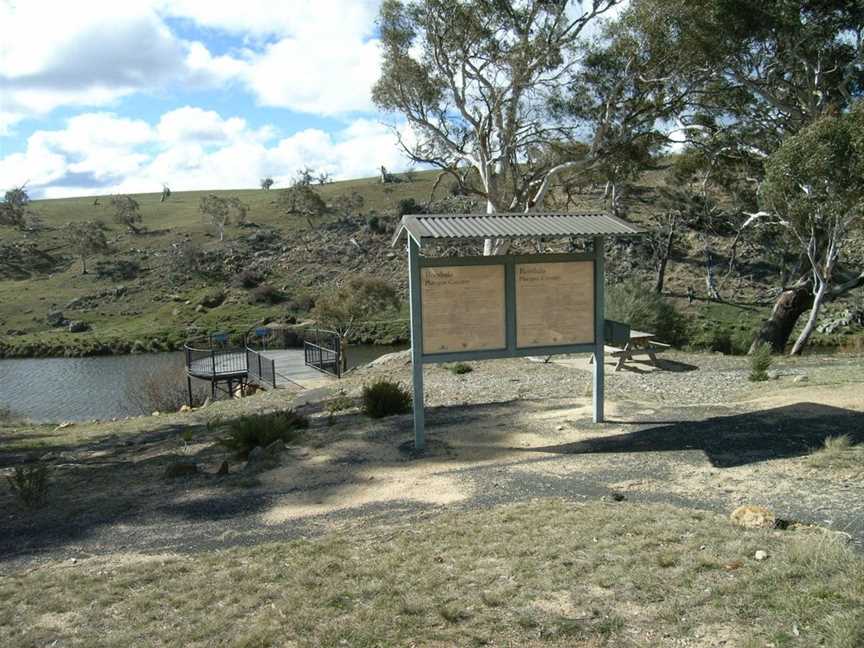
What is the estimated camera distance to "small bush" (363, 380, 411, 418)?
36.7 feet

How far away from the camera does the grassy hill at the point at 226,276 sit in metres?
47.3

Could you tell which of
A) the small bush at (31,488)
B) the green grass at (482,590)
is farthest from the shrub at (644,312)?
the green grass at (482,590)

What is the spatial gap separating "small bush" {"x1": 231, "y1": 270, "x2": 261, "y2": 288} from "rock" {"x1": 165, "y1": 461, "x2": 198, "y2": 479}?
49761 mm

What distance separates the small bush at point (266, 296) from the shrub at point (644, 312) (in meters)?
36.6

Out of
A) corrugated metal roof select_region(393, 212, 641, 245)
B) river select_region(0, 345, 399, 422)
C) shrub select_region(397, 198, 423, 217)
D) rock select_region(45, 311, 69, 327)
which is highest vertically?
shrub select_region(397, 198, 423, 217)

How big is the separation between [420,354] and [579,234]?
7.73 ft

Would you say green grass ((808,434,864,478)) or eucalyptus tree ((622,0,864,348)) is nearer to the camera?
green grass ((808,434,864,478))

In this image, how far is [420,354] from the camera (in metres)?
8.84

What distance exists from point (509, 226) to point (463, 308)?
114 centimetres

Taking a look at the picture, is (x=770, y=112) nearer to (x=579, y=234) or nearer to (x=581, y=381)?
(x=581, y=381)

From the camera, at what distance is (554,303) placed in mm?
9352

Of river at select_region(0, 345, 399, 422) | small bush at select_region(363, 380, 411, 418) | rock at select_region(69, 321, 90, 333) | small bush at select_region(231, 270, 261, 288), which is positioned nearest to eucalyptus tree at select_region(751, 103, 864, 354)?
small bush at select_region(363, 380, 411, 418)

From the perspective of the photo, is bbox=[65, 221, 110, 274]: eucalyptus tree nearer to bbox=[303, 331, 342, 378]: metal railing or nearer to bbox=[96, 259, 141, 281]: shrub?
bbox=[96, 259, 141, 281]: shrub

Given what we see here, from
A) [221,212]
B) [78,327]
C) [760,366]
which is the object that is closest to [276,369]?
[760,366]
